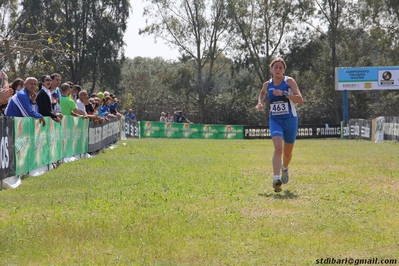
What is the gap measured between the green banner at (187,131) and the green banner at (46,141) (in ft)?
83.0

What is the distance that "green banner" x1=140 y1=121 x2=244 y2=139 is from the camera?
145ft

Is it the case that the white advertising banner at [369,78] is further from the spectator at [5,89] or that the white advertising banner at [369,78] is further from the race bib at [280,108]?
the race bib at [280,108]

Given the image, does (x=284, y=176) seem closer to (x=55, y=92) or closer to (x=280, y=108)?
(x=280, y=108)

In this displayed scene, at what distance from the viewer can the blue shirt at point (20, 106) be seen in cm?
1299

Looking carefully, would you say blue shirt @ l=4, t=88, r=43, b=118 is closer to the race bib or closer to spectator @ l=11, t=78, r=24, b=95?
spectator @ l=11, t=78, r=24, b=95

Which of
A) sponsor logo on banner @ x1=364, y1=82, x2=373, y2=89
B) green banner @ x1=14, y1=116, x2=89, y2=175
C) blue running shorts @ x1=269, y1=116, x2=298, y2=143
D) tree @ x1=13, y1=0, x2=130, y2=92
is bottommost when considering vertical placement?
green banner @ x1=14, y1=116, x2=89, y2=175

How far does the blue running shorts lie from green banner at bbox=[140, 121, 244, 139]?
107 feet

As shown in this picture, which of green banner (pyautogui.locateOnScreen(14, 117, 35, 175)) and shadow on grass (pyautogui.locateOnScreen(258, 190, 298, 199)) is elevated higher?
green banner (pyautogui.locateOnScreen(14, 117, 35, 175))

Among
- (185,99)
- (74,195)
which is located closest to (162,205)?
(74,195)

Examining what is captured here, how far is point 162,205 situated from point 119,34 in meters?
55.0

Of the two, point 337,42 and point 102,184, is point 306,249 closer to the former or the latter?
point 102,184

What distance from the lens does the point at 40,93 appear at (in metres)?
14.5

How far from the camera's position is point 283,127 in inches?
433

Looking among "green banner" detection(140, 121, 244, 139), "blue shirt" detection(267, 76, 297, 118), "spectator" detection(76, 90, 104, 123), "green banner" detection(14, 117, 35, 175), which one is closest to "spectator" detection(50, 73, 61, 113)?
"spectator" detection(76, 90, 104, 123)
